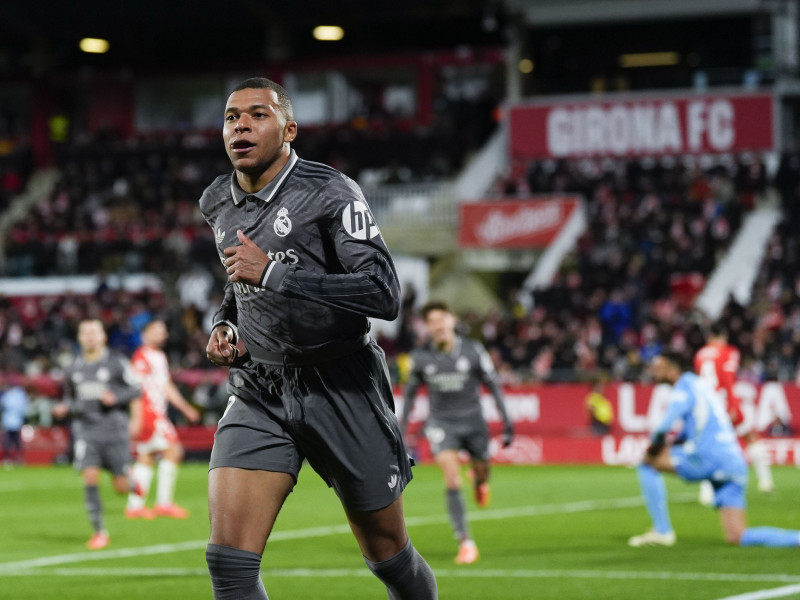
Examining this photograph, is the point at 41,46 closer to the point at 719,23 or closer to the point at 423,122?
the point at 423,122

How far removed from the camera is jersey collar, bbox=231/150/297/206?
19.9 ft

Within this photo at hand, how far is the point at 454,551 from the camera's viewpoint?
533 inches

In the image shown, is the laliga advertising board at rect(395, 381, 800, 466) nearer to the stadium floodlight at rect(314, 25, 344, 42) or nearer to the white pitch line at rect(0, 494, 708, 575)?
the white pitch line at rect(0, 494, 708, 575)

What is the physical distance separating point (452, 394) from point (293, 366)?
26.0 feet

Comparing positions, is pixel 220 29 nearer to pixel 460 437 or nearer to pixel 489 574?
pixel 460 437

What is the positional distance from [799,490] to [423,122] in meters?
29.3

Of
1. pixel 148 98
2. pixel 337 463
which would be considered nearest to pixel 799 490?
pixel 337 463

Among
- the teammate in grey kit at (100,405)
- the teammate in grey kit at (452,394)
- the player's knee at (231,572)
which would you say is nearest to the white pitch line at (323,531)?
the teammate in grey kit at (100,405)

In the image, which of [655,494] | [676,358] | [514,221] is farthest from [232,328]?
[514,221]

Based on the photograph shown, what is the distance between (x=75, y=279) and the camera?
135 ft

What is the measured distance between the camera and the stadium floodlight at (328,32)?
150 ft

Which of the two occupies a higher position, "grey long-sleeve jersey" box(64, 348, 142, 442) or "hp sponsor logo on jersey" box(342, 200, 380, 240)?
"hp sponsor logo on jersey" box(342, 200, 380, 240)

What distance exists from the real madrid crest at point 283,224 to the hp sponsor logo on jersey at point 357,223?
0.24 m

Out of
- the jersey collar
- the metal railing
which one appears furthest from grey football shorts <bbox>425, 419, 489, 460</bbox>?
the metal railing
